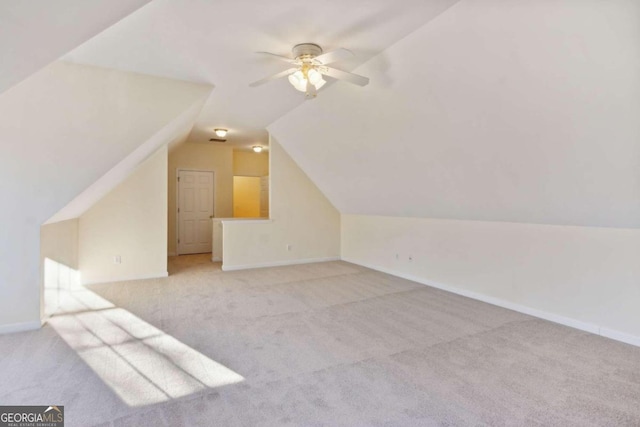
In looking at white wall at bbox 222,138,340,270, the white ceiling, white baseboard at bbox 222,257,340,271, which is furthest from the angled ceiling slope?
white baseboard at bbox 222,257,340,271

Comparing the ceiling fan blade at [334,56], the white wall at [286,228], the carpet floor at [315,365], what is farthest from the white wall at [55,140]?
the white wall at [286,228]

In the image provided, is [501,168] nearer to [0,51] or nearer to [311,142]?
[311,142]

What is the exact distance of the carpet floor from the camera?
1851mm

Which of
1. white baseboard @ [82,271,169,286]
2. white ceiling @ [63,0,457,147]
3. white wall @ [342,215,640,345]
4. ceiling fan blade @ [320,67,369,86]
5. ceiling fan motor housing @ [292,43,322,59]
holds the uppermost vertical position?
white ceiling @ [63,0,457,147]

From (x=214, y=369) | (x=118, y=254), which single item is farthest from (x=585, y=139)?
(x=118, y=254)

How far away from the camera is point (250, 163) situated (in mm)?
8305

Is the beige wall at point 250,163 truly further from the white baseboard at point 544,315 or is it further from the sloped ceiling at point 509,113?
the white baseboard at point 544,315

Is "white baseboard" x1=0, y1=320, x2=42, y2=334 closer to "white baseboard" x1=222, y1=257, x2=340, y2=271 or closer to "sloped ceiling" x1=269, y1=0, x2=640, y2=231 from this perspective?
"white baseboard" x1=222, y1=257, x2=340, y2=271

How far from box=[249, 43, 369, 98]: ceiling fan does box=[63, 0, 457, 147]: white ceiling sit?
0.22ft

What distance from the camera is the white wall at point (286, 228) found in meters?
5.84

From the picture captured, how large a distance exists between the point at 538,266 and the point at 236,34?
151 inches

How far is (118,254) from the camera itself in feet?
16.1

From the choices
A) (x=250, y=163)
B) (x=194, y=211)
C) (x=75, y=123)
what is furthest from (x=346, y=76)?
(x=250, y=163)

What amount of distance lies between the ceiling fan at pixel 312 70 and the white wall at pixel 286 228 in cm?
338
